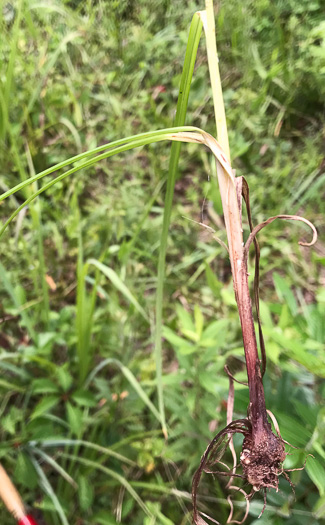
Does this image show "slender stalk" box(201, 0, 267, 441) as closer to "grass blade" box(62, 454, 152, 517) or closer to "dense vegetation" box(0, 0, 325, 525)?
"dense vegetation" box(0, 0, 325, 525)

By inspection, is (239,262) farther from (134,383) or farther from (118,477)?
(118,477)

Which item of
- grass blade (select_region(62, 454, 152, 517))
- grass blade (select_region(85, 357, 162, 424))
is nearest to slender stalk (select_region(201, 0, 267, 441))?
grass blade (select_region(85, 357, 162, 424))

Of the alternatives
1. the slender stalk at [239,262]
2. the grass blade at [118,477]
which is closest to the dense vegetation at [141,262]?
the grass blade at [118,477]

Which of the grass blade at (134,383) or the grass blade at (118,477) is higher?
the grass blade at (134,383)

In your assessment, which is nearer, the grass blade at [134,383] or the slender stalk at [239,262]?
the slender stalk at [239,262]

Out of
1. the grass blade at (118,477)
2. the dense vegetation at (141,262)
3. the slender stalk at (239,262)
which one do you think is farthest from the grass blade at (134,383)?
the slender stalk at (239,262)

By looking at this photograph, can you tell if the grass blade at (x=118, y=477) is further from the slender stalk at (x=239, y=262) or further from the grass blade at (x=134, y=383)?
the slender stalk at (x=239, y=262)

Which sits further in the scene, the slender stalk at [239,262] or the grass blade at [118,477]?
the grass blade at [118,477]

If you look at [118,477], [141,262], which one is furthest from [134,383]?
[141,262]

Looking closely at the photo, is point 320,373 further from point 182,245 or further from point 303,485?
point 182,245
